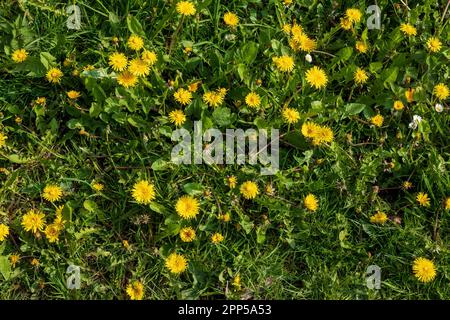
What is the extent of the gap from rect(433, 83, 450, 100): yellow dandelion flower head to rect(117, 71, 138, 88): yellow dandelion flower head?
180cm

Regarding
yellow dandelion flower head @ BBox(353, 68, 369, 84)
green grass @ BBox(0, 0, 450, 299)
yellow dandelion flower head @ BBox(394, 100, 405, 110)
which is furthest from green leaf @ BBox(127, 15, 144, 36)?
yellow dandelion flower head @ BBox(394, 100, 405, 110)

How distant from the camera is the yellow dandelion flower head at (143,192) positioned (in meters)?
3.02

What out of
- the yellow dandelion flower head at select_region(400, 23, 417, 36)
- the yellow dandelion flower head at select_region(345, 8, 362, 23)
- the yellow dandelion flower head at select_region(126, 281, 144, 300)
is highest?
the yellow dandelion flower head at select_region(345, 8, 362, 23)

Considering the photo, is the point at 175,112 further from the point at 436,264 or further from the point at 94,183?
the point at 436,264

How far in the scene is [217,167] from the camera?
10.3ft

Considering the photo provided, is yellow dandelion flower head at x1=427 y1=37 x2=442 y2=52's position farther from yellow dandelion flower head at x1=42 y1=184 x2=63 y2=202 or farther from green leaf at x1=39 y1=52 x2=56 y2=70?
yellow dandelion flower head at x1=42 y1=184 x2=63 y2=202

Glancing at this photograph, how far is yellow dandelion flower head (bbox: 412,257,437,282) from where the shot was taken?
3039 mm

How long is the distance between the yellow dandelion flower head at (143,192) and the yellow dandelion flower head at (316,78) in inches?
44.0

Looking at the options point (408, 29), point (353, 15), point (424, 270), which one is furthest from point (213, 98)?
point (424, 270)

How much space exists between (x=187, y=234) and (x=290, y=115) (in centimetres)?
90

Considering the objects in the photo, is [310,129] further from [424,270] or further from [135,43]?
[135,43]

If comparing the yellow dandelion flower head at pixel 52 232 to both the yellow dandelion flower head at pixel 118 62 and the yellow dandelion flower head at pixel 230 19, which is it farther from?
the yellow dandelion flower head at pixel 230 19

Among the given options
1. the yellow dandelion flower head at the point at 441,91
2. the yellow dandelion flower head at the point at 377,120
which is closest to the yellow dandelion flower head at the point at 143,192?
the yellow dandelion flower head at the point at 377,120

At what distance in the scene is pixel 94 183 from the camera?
310cm
